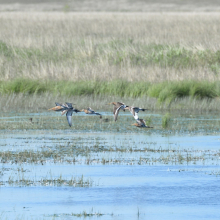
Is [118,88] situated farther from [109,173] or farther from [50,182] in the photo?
[50,182]

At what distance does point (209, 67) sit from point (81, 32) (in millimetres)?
11324

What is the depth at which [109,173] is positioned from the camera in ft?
30.1

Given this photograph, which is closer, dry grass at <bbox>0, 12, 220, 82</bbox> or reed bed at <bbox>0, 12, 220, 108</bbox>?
reed bed at <bbox>0, 12, 220, 108</bbox>

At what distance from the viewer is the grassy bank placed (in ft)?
56.9

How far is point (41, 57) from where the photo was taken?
22.1m

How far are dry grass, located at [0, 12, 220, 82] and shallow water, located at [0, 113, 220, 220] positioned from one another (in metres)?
5.99

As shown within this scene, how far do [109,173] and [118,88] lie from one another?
28.7 ft

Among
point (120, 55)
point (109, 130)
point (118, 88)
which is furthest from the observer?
point (120, 55)

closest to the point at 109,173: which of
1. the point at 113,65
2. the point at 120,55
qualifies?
the point at 113,65

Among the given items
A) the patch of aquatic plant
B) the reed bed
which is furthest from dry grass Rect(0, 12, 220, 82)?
the patch of aquatic plant

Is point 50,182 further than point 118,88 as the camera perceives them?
No

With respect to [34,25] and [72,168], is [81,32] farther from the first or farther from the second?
[72,168]

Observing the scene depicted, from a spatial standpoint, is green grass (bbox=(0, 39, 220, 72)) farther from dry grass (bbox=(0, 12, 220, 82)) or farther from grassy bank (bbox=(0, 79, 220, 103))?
grassy bank (bbox=(0, 79, 220, 103))

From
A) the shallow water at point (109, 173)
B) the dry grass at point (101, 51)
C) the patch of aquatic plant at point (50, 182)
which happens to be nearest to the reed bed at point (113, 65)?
the dry grass at point (101, 51)
